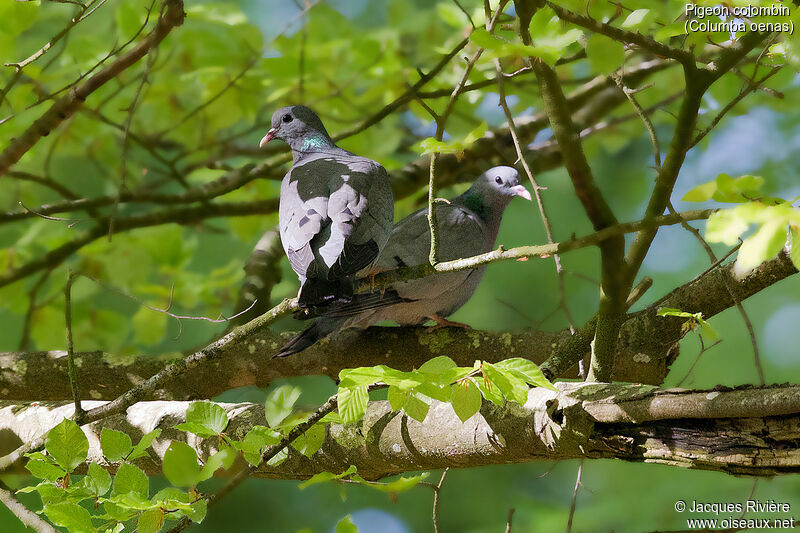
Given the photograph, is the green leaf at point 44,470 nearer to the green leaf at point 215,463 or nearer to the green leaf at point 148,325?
the green leaf at point 215,463

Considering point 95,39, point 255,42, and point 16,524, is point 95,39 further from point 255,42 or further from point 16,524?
point 16,524

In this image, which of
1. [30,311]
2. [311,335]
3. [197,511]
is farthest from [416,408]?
[30,311]

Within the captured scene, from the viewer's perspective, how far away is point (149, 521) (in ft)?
4.07

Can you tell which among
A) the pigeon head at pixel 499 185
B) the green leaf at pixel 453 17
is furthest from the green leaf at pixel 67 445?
the green leaf at pixel 453 17

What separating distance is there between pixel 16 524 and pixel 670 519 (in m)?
2.89

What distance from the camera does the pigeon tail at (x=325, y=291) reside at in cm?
170

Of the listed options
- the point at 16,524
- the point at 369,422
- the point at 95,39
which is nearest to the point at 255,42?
the point at 95,39

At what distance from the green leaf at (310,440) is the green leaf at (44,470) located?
442 millimetres

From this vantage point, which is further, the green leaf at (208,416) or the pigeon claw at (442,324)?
the pigeon claw at (442,324)

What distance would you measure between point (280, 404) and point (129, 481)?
0.98ft

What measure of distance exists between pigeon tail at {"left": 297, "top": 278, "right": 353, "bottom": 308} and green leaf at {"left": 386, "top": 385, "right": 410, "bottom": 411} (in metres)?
0.48

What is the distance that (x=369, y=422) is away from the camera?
172 cm

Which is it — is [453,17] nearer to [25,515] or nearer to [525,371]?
[525,371]

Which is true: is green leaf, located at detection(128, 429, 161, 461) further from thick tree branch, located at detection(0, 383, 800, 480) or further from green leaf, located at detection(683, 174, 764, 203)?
green leaf, located at detection(683, 174, 764, 203)
